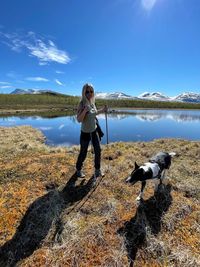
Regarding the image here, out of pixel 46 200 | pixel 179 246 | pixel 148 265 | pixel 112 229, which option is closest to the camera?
pixel 148 265

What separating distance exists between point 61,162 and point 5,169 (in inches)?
79.1

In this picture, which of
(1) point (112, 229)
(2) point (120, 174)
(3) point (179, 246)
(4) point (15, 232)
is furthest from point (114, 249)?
(2) point (120, 174)

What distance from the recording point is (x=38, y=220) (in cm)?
583

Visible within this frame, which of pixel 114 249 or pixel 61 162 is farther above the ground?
pixel 61 162

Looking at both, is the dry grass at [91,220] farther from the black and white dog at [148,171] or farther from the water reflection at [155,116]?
the water reflection at [155,116]

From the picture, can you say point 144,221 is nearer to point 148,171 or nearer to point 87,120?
point 148,171

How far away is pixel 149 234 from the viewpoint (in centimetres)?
533

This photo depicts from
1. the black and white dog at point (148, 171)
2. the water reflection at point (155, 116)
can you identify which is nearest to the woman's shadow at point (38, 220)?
the black and white dog at point (148, 171)

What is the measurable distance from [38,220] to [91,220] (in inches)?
53.1

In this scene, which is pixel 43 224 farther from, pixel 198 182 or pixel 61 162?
pixel 198 182

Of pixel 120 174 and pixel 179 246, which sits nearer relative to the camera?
pixel 179 246

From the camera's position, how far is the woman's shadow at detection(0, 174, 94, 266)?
5.03 meters

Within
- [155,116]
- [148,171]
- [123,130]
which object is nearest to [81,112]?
[148,171]

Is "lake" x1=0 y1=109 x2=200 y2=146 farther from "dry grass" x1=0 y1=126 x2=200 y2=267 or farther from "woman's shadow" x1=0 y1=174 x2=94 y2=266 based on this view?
"woman's shadow" x1=0 y1=174 x2=94 y2=266
